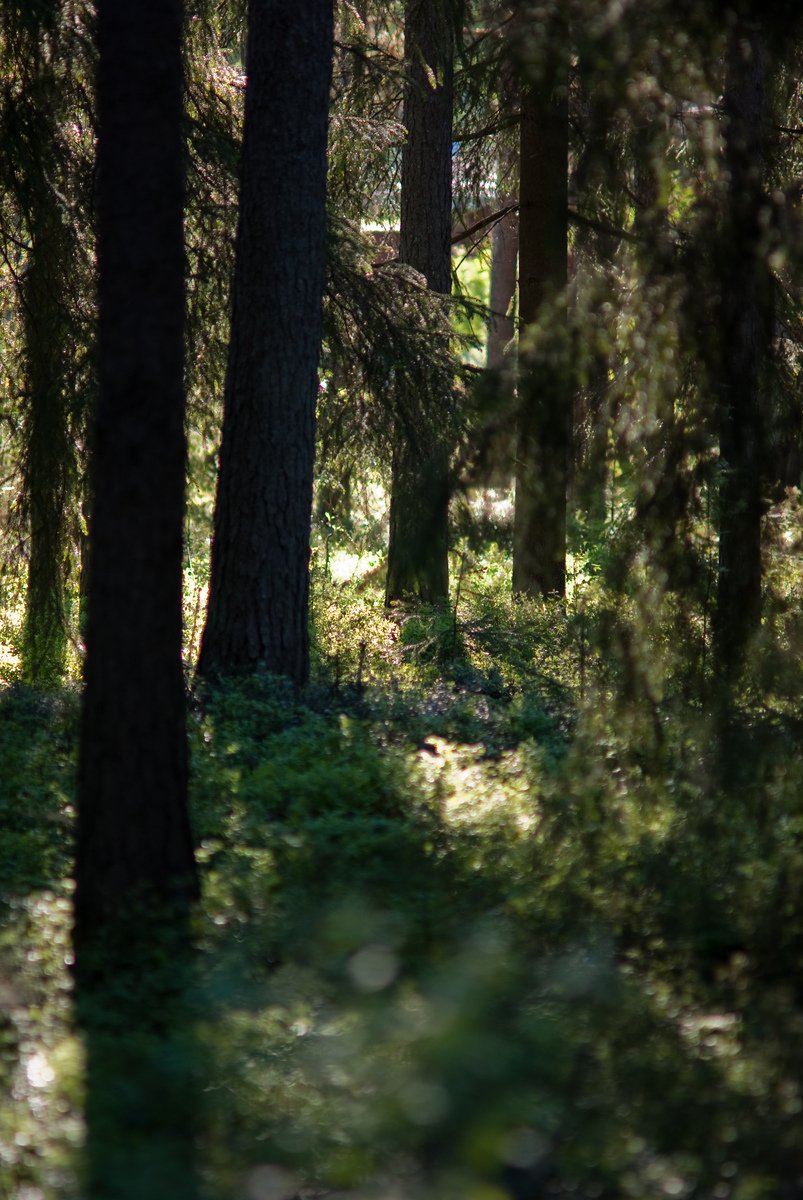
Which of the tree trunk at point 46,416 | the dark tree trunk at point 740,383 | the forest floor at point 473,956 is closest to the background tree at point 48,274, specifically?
the tree trunk at point 46,416

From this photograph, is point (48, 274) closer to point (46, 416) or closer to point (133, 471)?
point (46, 416)

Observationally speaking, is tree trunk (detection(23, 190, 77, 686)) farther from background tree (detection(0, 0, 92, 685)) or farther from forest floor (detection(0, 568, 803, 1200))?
forest floor (detection(0, 568, 803, 1200))

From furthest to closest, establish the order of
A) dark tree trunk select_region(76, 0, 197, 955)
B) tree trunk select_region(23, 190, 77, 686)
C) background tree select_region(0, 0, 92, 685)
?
tree trunk select_region(23, 190, 77, 686), background tree select_region(0, 0, 92, 685), dark tree trunk select_region(76, 0, 197, 955)

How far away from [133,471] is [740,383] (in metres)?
2.51

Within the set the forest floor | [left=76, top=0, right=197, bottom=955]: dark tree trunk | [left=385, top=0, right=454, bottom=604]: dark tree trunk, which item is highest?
[left=385, top=0, right=454, bottom=604]: dark tree trunk

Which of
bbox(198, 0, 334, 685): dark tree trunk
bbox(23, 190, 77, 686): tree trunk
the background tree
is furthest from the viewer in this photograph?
bbox(23, 190, 77, 686): tree trunk

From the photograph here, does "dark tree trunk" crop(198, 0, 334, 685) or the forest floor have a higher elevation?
"dark tree trunk" crop(198, 0, 334, 685)

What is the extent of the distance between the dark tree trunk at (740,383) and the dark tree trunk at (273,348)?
4.00 metres

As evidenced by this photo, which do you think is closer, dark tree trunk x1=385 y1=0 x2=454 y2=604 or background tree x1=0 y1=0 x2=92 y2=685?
background tree x1=0 y1=0 x2=92 y2=685

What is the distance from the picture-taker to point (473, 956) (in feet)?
13.9

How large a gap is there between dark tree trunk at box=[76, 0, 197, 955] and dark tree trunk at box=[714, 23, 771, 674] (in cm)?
222

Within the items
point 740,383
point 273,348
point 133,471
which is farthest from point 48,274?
point 740,383

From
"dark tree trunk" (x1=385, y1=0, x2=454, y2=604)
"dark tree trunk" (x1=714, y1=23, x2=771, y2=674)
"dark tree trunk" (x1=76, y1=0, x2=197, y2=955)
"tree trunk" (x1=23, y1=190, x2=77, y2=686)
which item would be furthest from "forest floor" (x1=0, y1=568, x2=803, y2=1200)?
"dark tree trunk" (x1=385, y1=0, x2=454, y2=604)

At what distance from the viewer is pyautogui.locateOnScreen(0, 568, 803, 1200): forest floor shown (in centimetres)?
321
